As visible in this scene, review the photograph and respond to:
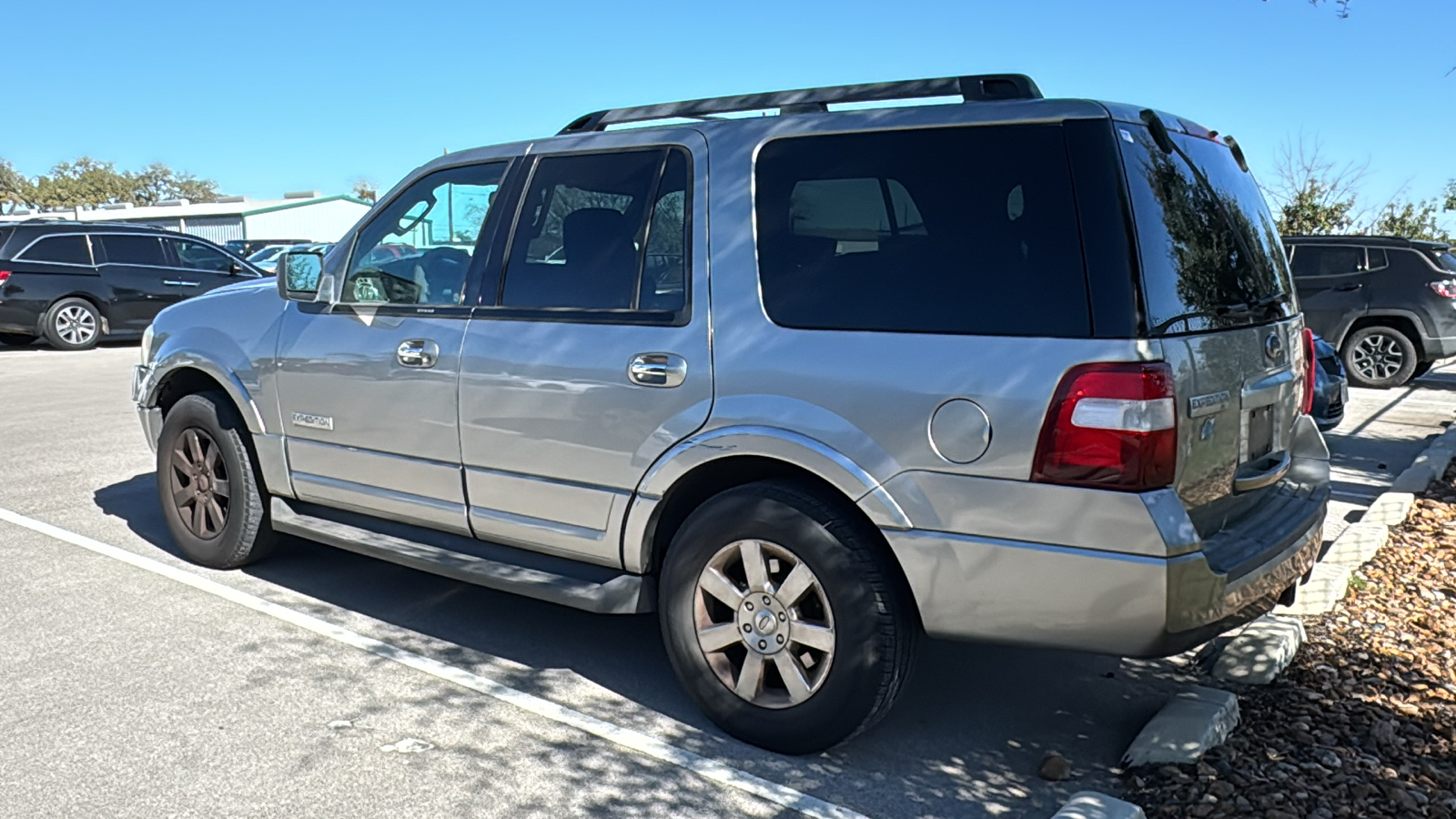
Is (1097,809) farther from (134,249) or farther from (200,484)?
(134,249)

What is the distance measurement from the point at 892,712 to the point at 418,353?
7.38 feet

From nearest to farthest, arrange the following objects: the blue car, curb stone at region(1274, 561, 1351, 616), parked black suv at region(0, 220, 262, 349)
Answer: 1. curb stone at region(1274, 561, 1351, 616)
2. the blue car
3. parked black suv at region(0, 220, 262, 349)

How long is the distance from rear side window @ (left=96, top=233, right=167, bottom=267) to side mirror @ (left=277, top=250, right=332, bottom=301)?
45.6ft

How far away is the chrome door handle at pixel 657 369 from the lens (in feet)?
12.7

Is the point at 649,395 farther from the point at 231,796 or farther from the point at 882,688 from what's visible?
the point at 231,796

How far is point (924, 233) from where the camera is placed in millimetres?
3492

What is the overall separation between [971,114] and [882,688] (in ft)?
5.72

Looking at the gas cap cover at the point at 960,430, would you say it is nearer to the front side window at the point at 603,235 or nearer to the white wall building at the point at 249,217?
the front side window at the point at 603,235

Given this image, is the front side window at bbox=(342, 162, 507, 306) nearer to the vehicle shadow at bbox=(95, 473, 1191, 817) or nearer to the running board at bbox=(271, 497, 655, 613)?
the running board at bbox=(271, 497, 655, 613)

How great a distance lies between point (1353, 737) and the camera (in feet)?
12.3

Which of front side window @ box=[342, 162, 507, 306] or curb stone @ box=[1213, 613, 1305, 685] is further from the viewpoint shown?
front side window @ box=[342, 162, 507, 306]

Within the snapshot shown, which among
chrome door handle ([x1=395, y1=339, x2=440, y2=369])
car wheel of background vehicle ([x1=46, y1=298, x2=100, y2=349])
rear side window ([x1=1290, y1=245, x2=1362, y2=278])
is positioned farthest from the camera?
car wheel of background vehicle ([x1=46, y1=298, x2=100, y2=349])

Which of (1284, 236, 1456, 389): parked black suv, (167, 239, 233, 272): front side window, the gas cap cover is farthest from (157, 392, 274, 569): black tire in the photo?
(167, 239, 233, 272): front side window

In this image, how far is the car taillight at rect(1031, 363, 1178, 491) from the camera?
3.11m
